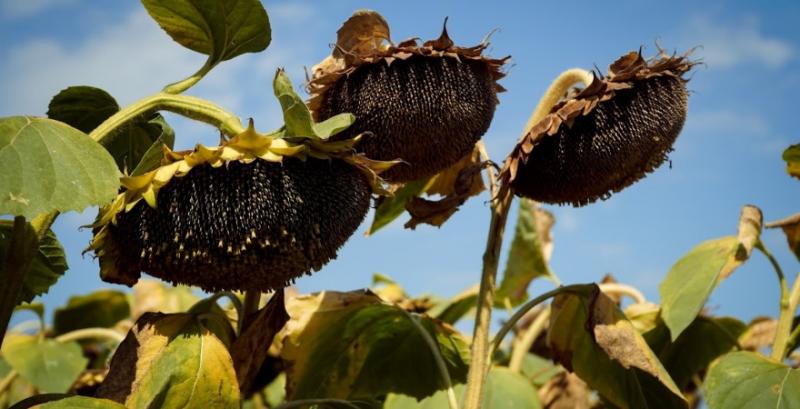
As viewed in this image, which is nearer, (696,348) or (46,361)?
(696,348)

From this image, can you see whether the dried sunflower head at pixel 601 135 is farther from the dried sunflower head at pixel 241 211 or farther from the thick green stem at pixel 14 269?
the thick green stem at pixel 14 269

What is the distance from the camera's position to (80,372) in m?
2.56

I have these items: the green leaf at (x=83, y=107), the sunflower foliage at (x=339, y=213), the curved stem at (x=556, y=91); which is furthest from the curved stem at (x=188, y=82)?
the curved stem at (x=556, y=91)

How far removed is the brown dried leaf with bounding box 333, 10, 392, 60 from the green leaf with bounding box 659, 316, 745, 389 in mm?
1130

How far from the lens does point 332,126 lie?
1360 mm

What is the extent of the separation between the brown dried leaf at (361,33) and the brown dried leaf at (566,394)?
1046 millimetres

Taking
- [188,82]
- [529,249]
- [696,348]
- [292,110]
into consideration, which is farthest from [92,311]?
[292,110]

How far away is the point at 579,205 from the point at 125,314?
200cm

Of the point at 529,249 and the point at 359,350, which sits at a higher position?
the point at 529,249

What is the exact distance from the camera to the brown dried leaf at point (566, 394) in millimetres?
2379

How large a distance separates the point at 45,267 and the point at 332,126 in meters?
0.57

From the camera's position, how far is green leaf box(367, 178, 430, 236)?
2006 mm

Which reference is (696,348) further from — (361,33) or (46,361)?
(46,361)

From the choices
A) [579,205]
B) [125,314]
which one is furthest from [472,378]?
[125,314]
